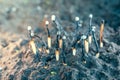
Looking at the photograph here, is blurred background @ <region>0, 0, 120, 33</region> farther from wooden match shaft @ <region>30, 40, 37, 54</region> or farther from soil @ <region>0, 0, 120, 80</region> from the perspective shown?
wooden match shaft @ <region>30, 40, 37, 54</region>

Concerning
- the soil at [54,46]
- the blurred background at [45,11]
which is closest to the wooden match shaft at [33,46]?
the soil at [54,46]

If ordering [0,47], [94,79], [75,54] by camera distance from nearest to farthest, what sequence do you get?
[94,79]
[75,54]
[0,47]

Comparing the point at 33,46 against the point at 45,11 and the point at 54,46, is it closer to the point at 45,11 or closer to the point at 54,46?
the point at 54,46

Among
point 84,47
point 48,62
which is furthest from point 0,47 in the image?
point 84,47

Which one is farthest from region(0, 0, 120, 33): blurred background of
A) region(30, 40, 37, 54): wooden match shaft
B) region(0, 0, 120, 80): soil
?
region(30, 40, 37, 54): wooden match shaft

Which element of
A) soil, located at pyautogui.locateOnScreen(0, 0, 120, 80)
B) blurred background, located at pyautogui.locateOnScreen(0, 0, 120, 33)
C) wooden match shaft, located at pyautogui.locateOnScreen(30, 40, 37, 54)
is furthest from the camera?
blurred background, located at pyautogui.locateOnScreen(0, 0, 120, 33)

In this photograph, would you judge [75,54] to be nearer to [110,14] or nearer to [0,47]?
[0,47]

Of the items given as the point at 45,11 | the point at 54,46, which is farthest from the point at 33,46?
the point at 45,11

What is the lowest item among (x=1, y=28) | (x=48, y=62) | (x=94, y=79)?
(x=94, y=79)
